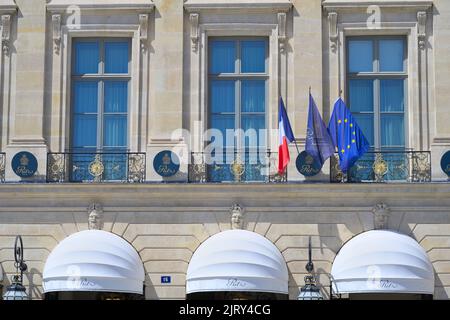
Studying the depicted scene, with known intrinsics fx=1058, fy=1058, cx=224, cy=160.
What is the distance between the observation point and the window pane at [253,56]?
22.0m

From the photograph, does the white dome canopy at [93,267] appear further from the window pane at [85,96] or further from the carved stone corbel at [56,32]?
the carved stone corbel at [56,32]

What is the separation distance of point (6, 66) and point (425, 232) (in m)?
9.22

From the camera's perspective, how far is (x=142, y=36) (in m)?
21.8

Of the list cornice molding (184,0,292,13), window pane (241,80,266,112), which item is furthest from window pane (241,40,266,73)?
cornice molding (184,0,292,13)

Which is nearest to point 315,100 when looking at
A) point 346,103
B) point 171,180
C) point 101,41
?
point 346,103

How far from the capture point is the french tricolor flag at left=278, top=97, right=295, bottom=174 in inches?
816

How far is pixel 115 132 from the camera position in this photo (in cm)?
2203

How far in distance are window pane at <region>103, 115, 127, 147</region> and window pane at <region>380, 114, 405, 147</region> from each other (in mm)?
5335

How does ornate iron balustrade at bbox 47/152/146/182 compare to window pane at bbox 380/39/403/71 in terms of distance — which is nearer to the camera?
ornate iron balustrade at bbox 47/152/146/182

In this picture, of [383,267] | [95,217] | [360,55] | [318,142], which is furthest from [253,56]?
[383,267]

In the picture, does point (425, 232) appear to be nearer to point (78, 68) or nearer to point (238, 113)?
point (238, 113)

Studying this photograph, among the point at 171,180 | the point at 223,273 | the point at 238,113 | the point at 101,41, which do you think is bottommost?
the point at 223,273

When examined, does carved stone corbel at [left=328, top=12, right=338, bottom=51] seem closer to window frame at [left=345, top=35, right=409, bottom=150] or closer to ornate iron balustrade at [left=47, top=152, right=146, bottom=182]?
window frame at [left=345, top=35, right=409, bottom=150]

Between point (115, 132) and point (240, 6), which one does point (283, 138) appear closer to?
point (240, 6)
